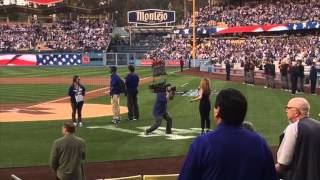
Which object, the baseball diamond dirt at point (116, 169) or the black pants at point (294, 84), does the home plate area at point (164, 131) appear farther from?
the black pants at point (294, 84)

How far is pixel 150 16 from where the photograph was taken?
281 feet

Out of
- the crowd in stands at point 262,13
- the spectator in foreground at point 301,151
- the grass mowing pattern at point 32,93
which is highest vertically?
the crowd in stands at point 262,13

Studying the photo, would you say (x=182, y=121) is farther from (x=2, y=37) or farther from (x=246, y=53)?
(x=2, y=37)

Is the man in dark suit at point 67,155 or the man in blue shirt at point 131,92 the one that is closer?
the man in dark suit at point 67,155

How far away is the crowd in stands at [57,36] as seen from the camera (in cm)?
7875

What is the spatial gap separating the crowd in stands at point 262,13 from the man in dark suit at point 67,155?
57.1 m

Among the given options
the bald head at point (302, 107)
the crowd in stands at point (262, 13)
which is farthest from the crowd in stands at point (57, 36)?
the bald head at point (302, 107)

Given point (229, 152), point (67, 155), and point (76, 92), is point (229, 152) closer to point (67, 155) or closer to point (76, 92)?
point (67, 155)

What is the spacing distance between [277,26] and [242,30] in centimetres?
521

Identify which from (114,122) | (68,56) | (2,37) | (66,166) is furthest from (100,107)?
(2,37)

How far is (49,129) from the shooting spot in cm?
1866

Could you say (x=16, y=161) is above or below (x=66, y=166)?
below

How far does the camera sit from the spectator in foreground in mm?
6141

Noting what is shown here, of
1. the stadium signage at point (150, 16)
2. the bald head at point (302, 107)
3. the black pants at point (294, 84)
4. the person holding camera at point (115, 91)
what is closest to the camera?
the bald head at point (302, 107)
